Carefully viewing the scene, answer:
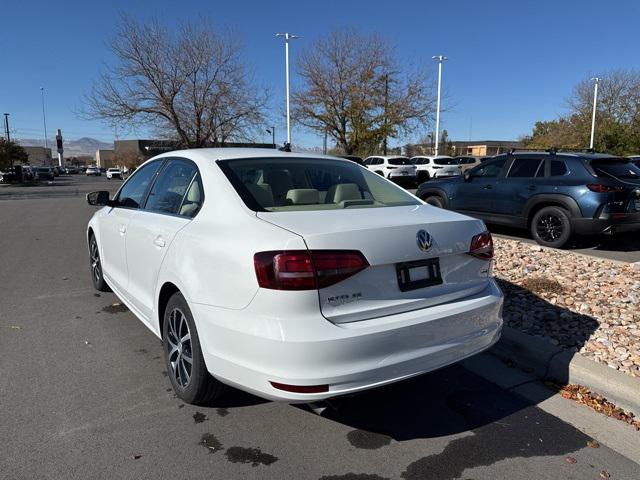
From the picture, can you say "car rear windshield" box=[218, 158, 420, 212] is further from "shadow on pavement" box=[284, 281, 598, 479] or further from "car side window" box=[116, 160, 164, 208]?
"shadow on pavement" box=[284, 281, 598, 479]

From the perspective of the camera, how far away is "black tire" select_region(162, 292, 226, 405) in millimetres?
2941

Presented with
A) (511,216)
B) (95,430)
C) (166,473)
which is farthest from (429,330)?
(511,216)

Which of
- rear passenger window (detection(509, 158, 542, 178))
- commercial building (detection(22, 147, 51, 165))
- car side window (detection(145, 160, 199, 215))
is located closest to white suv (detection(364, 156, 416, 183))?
rear passenger window (detection(509, 158, 542, 178))

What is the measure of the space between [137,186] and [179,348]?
1.93 meters

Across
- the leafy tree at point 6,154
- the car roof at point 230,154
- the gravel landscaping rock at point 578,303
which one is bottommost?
the gravel landscaping rock at point 578,303

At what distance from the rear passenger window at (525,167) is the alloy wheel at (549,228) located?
88cm

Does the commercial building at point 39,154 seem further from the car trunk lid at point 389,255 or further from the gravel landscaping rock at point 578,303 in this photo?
the car trunk lid at point 389,255

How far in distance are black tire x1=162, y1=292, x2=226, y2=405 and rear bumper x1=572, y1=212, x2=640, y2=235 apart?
688cm

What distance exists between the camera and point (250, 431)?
295 centimetres

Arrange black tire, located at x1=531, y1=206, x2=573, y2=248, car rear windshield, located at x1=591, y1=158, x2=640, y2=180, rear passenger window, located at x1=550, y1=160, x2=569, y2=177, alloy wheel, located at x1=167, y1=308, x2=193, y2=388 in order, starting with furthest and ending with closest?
rear passenger window, located at x1=550, y1=160, x2=569, y2=177, black tire, located at x1=531, y1=206, x2=573, y2=248, car rear windshield, located at x1=591, y1=158, x2=640, y2=180, alloy wheel, located at x1=167, y1=308, x2=193, y2=388

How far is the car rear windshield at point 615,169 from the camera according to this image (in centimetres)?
787

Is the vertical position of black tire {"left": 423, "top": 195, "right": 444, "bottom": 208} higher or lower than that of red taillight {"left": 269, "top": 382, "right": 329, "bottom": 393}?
higher

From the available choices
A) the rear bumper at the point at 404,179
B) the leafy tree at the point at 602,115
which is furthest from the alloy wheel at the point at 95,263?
the leafy tree at the point at 602,115

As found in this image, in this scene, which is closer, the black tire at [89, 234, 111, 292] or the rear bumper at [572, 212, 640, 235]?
the black tire at [89, 234, 111, 292]
